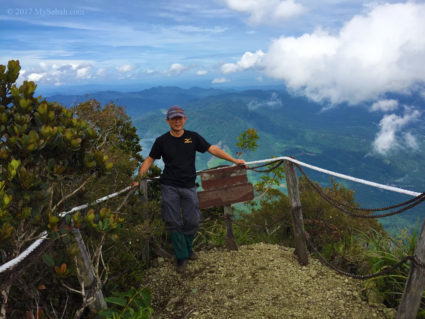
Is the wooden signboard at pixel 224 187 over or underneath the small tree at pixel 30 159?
underneath

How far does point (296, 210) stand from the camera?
165 inches

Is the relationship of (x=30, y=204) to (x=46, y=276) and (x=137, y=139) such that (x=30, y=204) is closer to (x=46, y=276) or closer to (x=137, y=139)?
(x=46, y=276)

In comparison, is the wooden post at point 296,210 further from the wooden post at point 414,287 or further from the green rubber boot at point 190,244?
the wooden post at point 414,287

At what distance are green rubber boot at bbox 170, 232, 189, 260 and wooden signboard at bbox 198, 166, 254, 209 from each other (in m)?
0.56

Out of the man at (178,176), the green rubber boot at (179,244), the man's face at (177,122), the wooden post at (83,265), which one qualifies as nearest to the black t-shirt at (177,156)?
the man at (178,176)

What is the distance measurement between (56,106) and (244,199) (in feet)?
9.74

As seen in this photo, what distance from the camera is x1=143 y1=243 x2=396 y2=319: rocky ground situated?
11.0 ft

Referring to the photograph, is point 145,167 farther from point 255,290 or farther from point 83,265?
point 255,290

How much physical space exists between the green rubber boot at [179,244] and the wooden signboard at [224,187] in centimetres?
56

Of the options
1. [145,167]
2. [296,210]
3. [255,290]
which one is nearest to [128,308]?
[255,290]

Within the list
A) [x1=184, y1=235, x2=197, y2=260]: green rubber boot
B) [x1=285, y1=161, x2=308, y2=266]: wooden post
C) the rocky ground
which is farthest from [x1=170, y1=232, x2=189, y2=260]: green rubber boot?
[x1=285, y1=161, x2=308, y2=266]: wooden post

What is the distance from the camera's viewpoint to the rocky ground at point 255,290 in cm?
336

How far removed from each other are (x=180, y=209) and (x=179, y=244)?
47 centimetres

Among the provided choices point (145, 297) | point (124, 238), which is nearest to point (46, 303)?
point (145, 297)
